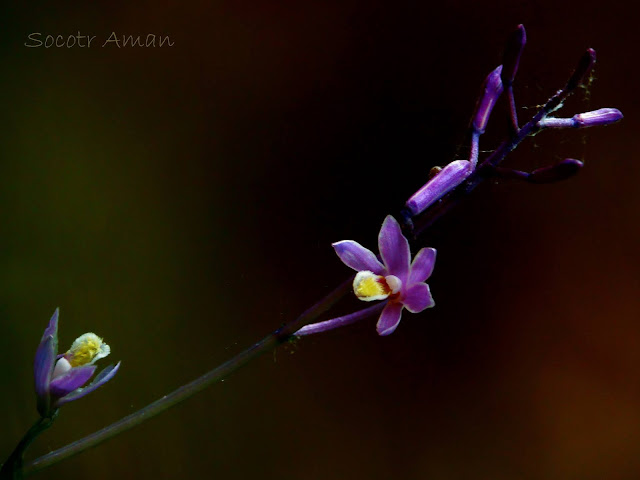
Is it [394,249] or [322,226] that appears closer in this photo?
[394,249]

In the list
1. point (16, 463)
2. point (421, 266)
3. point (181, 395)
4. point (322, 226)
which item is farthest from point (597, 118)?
point (322, 226)

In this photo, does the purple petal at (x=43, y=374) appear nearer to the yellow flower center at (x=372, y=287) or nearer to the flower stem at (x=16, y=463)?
the flower stem at (x=16, y=463)

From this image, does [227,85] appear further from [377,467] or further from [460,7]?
[377,467]

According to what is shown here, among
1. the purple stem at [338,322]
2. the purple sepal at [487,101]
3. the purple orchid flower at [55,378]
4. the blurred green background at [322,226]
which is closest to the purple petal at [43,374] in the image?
the purple orchid flower at [55,378]

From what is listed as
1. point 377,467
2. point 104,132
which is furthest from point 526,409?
point 104,132

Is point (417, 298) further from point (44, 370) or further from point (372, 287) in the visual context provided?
point (44, 370)

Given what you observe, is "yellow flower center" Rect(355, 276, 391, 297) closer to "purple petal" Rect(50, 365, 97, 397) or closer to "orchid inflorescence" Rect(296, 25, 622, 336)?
"orchid inflorescence" Rect(296, 25, 622, 336)

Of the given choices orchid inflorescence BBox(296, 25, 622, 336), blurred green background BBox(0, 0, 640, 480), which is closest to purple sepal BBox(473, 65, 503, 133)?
orchid inflorescence BBox(296, 25, 622, 336)
